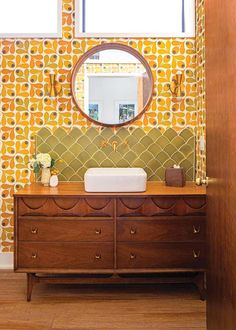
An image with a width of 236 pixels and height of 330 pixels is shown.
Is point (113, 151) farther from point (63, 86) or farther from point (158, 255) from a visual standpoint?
point (158, 255)

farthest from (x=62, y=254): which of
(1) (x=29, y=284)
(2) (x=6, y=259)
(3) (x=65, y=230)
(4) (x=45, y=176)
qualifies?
(2) (x=6, y=259)

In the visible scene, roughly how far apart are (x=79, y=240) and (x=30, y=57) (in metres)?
1.72

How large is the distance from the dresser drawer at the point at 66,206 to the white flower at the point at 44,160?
512 millimetres

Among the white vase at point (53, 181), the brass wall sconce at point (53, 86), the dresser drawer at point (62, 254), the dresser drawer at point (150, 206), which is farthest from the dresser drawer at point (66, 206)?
the brass wall sconce at point (53, 86)

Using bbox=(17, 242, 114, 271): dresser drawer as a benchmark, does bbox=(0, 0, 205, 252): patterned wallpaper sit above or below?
above

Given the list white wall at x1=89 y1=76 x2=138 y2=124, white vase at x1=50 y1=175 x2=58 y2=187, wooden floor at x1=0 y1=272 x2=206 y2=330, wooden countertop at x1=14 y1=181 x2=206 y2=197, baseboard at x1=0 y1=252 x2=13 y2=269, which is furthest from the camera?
baseboard at x1=0 y1=252 x2=13 y2=269

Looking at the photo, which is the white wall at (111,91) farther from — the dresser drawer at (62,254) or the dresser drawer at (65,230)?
the dresser drawer at (62,254)

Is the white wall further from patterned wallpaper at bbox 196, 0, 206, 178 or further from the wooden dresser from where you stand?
the wooden dresser

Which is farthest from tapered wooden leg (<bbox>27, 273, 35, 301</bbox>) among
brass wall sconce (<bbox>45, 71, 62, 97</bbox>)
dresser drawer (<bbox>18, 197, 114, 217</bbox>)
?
brass wall sconce (<bbox>45, 71, 62, 97</bbox>)

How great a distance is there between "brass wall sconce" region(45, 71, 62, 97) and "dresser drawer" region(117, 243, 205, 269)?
1.48 m

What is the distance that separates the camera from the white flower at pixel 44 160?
3541 mm

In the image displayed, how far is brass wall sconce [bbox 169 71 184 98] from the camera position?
3.71 metres

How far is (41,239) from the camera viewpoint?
3.10 metres

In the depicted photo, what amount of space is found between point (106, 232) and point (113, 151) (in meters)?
0.91
